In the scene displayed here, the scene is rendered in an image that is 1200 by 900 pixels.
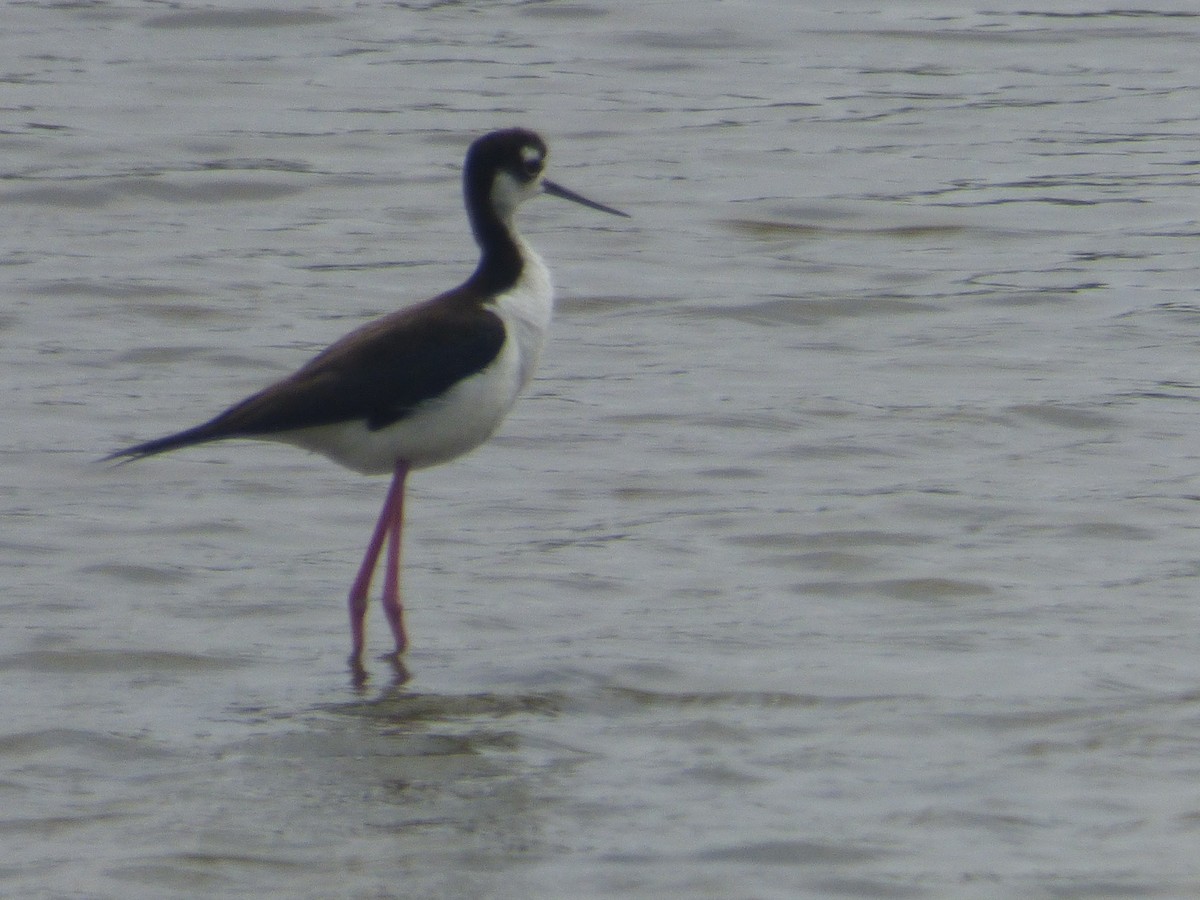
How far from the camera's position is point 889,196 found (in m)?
12.9

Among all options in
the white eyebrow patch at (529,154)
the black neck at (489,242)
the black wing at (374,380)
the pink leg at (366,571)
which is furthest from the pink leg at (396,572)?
the white eyebrow patch at (529,154)

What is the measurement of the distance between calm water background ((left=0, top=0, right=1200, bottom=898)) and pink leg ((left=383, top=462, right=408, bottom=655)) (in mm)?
131

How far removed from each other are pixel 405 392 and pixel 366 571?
63 centimetres

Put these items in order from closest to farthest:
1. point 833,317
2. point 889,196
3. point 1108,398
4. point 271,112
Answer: point 1108,398, point 833,317, point 889,196, point 271,112

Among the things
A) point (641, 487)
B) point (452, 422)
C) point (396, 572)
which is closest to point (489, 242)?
point (452, 422)

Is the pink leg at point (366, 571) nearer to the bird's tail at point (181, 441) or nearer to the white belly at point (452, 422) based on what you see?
the white belly at point (452, 422)

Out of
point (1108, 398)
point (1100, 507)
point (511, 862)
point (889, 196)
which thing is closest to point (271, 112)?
point (889, 196)

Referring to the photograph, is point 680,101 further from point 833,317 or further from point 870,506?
point 870,506

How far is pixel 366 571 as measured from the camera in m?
Answer: 7.19

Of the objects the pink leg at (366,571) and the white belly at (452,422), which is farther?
the pink leg at (366,571)

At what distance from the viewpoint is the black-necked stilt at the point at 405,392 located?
22.2 ft

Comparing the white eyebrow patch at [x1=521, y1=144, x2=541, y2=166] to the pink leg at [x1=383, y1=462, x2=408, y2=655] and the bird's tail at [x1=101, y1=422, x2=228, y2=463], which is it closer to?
the pink leg at [x1=383, y1=462, x2=408, y2=655]

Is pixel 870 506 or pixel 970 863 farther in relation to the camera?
pixel 870 506

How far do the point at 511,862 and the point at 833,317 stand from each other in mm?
5784
